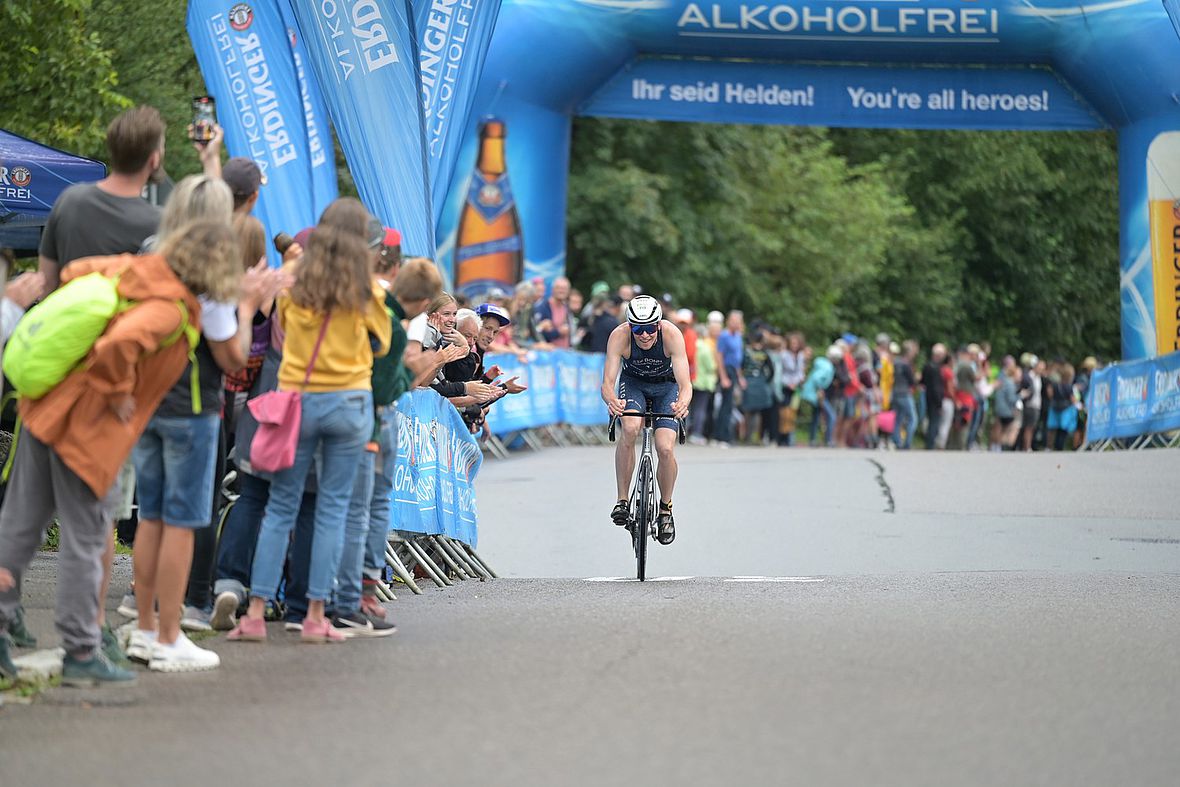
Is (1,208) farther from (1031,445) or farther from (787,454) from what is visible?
(1031,445)

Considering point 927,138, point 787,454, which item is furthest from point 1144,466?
point 927,138

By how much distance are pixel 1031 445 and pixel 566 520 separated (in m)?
21.5

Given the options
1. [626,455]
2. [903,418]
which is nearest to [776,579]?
[626,455]

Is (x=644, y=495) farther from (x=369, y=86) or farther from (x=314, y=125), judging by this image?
(x=314, y=125)

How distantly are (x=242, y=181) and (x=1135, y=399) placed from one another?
820 inches

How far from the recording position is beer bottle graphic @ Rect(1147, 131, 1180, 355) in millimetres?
24891

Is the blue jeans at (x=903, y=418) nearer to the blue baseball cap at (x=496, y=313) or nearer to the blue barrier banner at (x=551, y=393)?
the blue barrier banner at (x=551, y=393)

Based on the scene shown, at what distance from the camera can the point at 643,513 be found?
12102 millimetres

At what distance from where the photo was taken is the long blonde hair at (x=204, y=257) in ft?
22.7

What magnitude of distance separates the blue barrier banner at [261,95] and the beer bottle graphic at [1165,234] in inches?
582

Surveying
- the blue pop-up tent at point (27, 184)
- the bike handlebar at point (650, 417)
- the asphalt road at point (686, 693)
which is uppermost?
the blue pop-up tent at point (27, 184)

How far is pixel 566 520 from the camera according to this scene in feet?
54.3

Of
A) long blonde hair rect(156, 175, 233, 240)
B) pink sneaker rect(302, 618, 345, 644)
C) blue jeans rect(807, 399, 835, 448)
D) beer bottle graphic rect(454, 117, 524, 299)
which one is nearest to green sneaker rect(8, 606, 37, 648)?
pink sneaker rect(302, 618, 345, 644)

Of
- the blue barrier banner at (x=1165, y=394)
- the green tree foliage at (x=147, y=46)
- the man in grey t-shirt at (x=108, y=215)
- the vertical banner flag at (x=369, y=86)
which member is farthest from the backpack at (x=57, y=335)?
the blue barrier banner at (x=1165, y=394)
